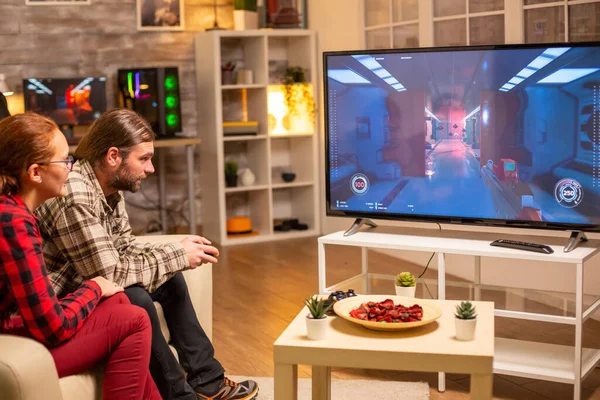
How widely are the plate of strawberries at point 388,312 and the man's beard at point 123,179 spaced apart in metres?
0.79

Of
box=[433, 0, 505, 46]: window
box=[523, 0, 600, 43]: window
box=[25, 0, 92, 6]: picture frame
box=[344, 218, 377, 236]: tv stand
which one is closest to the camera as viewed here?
box=[344, 218, 377, 236]: tv stand

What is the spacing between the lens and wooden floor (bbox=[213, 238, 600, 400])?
3.32 meters

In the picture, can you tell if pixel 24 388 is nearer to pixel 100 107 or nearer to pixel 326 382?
pixel 326 382

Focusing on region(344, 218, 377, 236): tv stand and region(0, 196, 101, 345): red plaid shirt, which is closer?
region(0, 196, 101, 345): red plaid shirt

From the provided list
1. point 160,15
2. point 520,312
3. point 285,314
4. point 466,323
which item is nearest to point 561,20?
point 520,312

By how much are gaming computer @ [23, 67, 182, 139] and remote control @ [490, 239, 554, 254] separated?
11.4 ft

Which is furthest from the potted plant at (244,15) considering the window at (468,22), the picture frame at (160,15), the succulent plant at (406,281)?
the succulent plant at (406,281)

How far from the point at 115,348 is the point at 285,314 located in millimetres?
1984

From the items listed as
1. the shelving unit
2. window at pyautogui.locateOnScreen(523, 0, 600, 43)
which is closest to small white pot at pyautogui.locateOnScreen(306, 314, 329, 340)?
window at pyautogui.locateOnScreen(523, 0, 600, 43)

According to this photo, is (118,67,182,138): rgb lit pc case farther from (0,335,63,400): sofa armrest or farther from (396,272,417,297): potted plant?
(0,335,63,400): sofa armrest

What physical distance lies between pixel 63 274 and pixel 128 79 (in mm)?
3644

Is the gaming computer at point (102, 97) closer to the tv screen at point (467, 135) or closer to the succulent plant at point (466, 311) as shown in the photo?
the tv screen at point (467, 135)

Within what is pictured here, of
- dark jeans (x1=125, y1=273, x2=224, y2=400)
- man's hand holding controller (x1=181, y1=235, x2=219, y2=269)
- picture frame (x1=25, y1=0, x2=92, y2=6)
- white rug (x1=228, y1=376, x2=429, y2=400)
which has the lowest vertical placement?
white rug (x1=228, y1=376, x2=429, y2=400)

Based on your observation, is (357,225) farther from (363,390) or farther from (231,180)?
(231,180)
